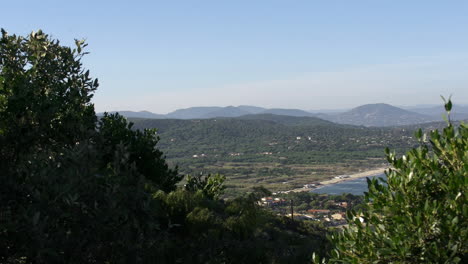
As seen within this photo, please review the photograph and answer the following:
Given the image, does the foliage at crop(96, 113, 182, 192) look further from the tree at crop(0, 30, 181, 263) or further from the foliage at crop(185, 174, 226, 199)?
the tree at crop(0, 30, 181, 263)

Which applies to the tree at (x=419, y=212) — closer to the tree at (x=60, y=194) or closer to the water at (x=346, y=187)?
the tree at (x=60, y=194)

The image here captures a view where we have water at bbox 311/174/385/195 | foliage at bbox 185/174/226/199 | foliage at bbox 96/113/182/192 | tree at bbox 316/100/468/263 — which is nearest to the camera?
tree at bbox 316/100/468/263

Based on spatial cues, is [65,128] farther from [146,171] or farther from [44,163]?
[146,171]

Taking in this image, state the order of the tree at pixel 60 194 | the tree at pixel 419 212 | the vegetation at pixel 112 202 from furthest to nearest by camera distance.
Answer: the tree at pixel 60 194 → the vegetation at pixel 112 202 → the tree at pixel 419 212

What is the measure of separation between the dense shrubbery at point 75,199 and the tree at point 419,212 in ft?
10.1

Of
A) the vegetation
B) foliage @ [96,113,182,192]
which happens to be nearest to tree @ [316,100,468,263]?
the vegetation

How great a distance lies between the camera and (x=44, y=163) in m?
6.07

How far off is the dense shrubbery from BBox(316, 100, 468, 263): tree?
3084 mm

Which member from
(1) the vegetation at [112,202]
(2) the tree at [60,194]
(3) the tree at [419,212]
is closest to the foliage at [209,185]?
(1) the vegetation at [112,202]

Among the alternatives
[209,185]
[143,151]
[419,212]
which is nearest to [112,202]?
[419,212]

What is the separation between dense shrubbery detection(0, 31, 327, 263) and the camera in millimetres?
4891

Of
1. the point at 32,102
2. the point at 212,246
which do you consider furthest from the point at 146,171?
the point at 32,102

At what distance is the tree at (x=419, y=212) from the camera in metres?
4.00

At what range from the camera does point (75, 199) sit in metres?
4.81
